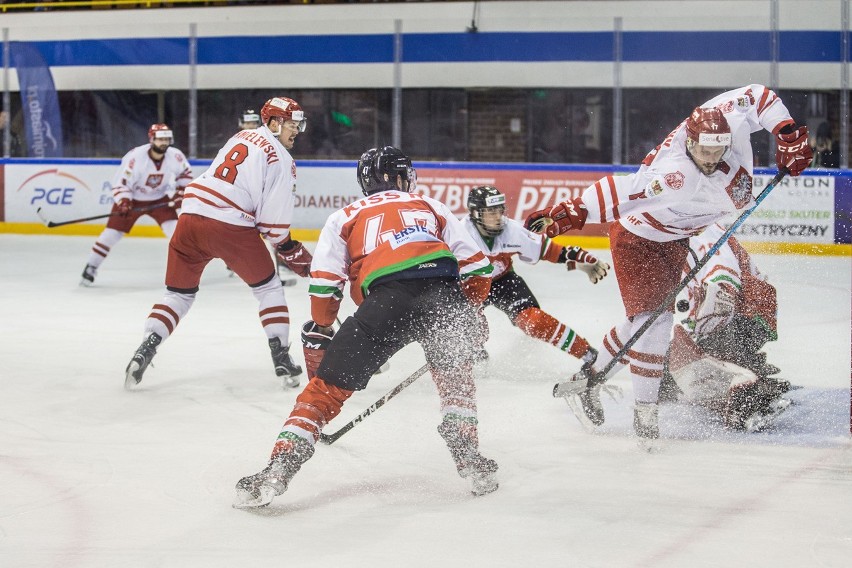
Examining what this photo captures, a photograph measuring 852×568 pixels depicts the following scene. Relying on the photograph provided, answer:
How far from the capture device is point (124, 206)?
277 inches

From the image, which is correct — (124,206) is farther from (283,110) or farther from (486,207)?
(486,207)

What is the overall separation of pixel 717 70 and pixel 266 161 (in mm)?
7826

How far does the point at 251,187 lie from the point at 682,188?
62.4 inches

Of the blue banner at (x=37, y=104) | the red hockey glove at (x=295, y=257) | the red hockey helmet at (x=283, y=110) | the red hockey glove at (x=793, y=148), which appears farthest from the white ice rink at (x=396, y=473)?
the blue banner at (x=37, y=104)

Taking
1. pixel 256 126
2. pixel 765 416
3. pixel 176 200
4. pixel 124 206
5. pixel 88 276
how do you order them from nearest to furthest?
1. pixel 765 416
2. pixel 256 126
3. pixel 88 276
4. pixel 124 206
5. pixel 176 200

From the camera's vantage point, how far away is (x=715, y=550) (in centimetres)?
241

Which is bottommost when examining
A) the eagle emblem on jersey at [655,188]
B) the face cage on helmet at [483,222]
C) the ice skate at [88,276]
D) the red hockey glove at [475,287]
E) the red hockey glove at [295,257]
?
the ice skate at [88,276]

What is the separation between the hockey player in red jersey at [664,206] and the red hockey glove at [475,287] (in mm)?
428

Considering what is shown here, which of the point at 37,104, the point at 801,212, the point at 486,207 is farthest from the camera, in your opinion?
the point at 37,104

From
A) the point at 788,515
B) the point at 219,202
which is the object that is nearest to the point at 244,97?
the point at 219,202

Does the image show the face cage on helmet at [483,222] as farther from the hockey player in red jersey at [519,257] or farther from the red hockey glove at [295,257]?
Answer: the red hockey glove at [295,257]

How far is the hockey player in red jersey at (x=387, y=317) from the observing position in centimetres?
270

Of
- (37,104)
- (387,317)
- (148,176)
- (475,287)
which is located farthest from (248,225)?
(37,104)

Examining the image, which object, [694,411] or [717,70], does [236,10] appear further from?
[694,411]
